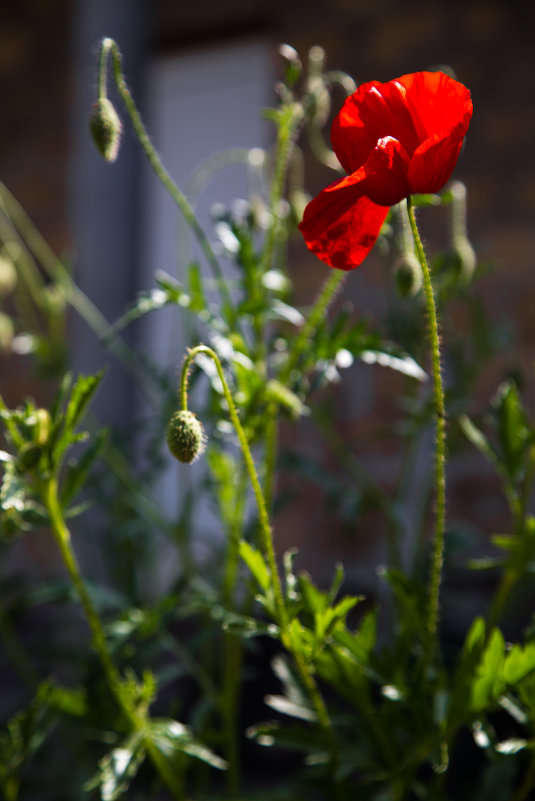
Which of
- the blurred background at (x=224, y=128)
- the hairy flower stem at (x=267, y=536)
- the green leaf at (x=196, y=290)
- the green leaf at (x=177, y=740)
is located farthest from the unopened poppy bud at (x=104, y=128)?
the blurred background at (x=224, y=128)

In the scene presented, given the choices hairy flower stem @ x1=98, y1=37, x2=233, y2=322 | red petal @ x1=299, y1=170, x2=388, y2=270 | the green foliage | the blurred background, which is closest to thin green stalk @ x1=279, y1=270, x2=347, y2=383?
the green foliage

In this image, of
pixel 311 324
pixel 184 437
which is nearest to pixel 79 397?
pixel 184 437

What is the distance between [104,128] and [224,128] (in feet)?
6.71

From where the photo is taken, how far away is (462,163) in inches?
95.6

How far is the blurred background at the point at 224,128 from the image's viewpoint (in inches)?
94.0

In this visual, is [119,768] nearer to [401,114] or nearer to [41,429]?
[41,429]

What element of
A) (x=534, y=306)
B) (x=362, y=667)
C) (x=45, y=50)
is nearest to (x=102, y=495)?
(x=362, y=667)

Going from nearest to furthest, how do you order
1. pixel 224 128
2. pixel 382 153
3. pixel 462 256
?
pixel 382 153, pixel 462 256, pixel 224 128

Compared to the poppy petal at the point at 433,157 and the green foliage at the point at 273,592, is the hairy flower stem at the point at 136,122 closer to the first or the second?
the green foliage at the point at 273,592

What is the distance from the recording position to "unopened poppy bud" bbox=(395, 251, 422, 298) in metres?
1.10

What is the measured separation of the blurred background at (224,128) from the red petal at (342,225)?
1495mm

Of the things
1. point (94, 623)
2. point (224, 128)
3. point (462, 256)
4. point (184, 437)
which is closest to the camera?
point (184, 437)

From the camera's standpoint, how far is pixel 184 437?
0.84 metres

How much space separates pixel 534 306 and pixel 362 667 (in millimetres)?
1620
